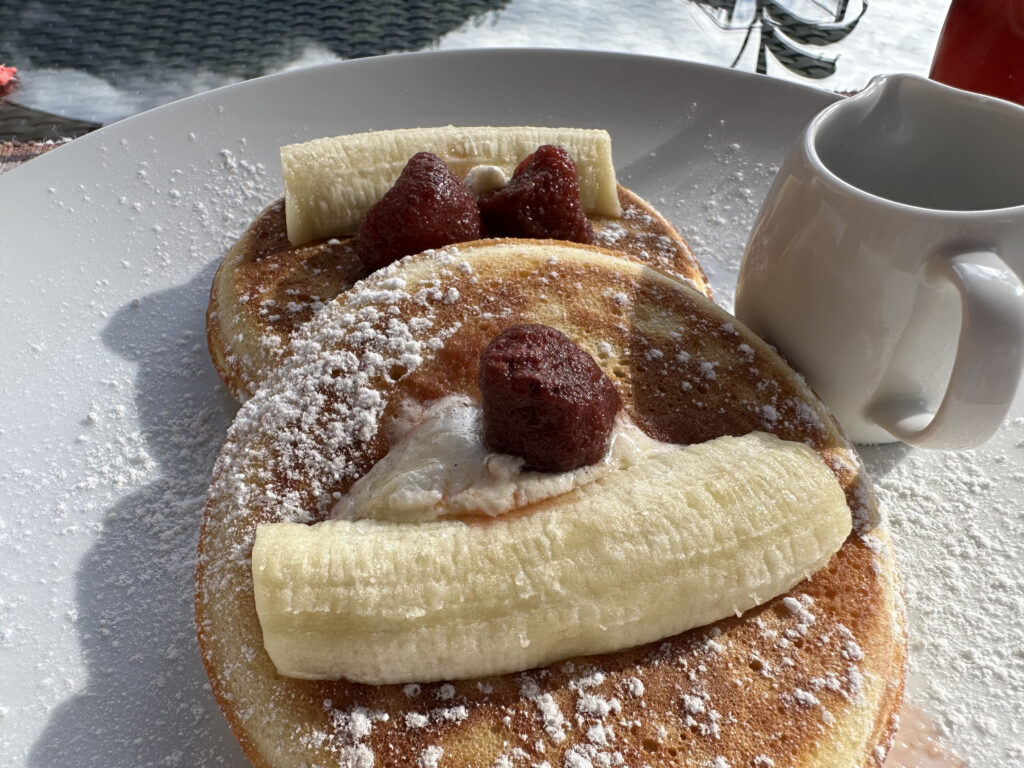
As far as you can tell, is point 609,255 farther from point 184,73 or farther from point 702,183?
point 184,73

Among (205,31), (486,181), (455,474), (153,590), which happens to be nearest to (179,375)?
(153,590)

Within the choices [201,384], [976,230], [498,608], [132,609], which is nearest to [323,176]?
[201,384]

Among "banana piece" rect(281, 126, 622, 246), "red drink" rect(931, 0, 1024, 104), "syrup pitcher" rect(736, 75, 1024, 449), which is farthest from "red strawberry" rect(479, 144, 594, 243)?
"red drink" rect(931, 0, 1024, 104)

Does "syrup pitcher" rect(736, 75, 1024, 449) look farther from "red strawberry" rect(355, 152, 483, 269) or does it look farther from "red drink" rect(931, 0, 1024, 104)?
"red drink" rect(931, 0, 1024, 104)

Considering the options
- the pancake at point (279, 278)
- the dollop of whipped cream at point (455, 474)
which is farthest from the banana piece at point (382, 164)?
the dollop of whipped cream at point (455, 474)

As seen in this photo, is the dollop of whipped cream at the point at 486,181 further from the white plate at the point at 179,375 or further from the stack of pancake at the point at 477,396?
the white plate at the point at 179,375

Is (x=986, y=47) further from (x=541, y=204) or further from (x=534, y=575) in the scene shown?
(x=534, y=575)
